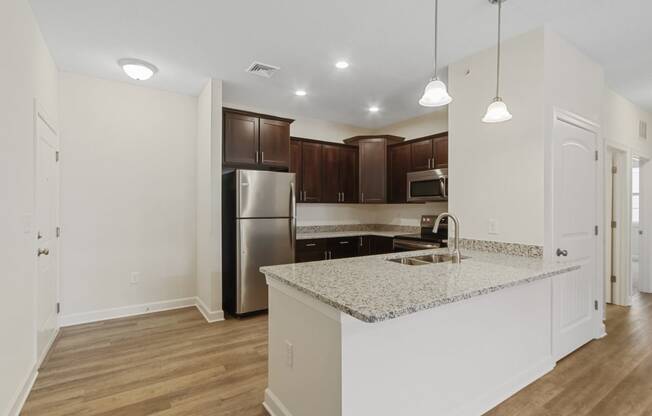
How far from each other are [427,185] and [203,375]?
10.9 ft

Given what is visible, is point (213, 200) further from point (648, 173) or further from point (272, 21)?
point (648, 173)

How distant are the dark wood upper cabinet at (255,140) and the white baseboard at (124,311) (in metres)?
1.85

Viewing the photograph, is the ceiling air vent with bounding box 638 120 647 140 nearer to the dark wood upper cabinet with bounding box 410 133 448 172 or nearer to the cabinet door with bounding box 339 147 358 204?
the dark wood upper cabinet with bounding box 410 133 448 172

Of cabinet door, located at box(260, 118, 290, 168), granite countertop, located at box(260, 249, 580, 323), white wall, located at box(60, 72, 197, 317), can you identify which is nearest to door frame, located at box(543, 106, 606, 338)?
granite countertop, located at box(260, 249, 580, 323)

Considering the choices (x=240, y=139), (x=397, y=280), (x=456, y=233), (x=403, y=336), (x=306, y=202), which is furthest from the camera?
(x=306, y=202)

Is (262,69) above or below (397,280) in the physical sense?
above

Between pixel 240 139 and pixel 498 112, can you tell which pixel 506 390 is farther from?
pixel 240 139

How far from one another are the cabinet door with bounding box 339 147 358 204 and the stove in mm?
1179

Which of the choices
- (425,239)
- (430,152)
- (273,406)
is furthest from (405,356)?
(430,152)

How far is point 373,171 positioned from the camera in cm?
516

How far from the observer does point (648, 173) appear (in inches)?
180

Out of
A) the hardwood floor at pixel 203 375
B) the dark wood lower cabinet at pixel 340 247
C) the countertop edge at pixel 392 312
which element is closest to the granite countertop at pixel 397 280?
the countertop edge at pixel 392 312

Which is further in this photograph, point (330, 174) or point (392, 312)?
point (330, 174)

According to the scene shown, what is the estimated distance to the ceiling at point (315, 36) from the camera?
2.31m
